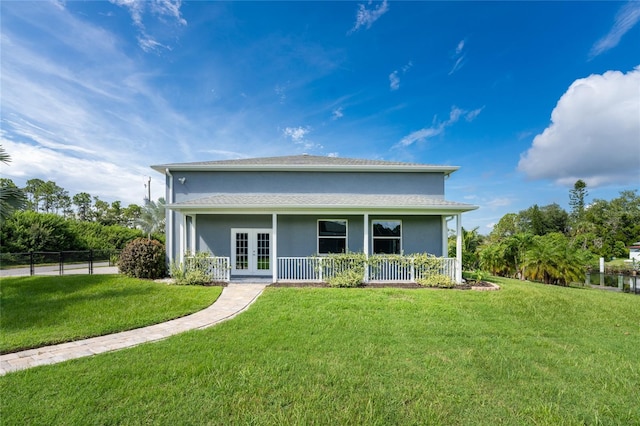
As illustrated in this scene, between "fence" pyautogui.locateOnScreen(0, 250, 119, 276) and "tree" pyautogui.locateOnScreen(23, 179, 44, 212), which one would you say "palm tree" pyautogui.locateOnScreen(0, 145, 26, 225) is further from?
"tree" pyautogui.locateOnScreen(23, 179, 44, 212)

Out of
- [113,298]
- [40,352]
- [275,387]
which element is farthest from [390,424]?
[113,298]

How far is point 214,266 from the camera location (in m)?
Answer: 10.8

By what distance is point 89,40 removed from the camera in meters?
9.12

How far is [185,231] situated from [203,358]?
833 centimetres

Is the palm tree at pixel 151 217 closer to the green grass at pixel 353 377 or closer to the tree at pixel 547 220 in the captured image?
the green grass at pixel 353 377

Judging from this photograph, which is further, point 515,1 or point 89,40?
point 515,1

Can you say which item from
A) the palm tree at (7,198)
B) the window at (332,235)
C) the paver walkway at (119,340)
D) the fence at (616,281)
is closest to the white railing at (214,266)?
the paver walkway at (119,340)

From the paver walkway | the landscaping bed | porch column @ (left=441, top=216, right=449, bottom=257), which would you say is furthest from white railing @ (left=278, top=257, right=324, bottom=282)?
porch column @ (left=441, top=216, right=449, bottom=257)

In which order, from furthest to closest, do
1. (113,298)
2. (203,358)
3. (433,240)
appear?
(433,240) → (113,298) → (203,358)

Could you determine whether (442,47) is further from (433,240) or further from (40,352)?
(40,352)

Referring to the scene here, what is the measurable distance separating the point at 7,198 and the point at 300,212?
934cm

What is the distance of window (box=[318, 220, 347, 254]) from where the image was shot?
12070 mm

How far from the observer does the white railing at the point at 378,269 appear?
10594mm

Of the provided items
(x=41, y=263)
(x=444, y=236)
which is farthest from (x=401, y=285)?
(x=41, y=263)
